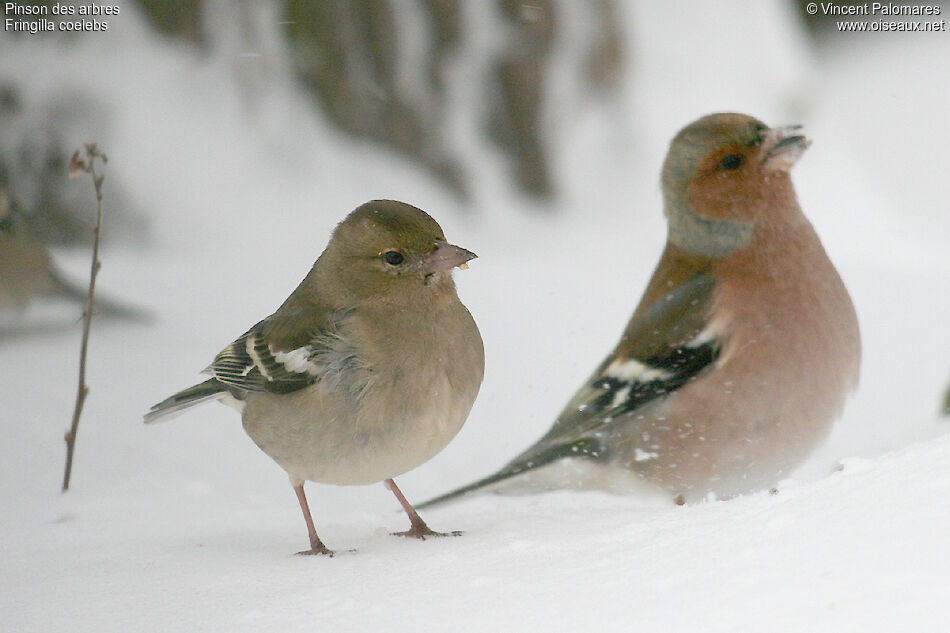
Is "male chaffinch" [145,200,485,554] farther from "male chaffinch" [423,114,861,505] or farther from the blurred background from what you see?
the blurred background

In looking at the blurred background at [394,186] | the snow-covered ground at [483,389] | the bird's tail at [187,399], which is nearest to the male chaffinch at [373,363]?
the bird's tail at [187,399]

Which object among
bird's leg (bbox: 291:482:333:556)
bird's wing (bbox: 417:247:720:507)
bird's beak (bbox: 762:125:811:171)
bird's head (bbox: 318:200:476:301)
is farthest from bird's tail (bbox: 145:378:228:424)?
bird's beak (bbox: 762:125:811:171)

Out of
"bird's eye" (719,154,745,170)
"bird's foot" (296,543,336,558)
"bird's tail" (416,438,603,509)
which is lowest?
"bird's foot" (296,543,336,558)

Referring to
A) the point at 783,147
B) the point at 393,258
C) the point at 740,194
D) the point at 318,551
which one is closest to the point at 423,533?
the point at 318,551

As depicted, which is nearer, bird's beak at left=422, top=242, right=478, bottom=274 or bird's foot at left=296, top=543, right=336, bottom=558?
bird's beak at left=422, top=242, right=478, bottom=274

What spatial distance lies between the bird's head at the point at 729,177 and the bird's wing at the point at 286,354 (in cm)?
117

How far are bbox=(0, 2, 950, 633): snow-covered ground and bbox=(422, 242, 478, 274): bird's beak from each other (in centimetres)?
61

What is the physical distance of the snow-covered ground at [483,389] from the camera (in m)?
1.67

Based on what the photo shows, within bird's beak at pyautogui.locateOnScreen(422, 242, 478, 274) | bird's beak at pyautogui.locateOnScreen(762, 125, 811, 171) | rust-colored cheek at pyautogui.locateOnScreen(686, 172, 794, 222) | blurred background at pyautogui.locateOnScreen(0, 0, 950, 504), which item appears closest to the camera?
bird's beak at pyautogui.locateOnScreen(422, 242, 478, 274)

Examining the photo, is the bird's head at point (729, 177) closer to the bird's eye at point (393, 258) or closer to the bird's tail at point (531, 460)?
the bird's tail at point (531, 460)

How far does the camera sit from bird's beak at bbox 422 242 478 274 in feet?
7.20

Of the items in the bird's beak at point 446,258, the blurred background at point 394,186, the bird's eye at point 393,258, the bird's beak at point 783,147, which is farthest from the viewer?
the blurred background at point 394,186

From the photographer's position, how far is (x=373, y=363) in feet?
7.33

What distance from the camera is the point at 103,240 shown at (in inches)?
162
